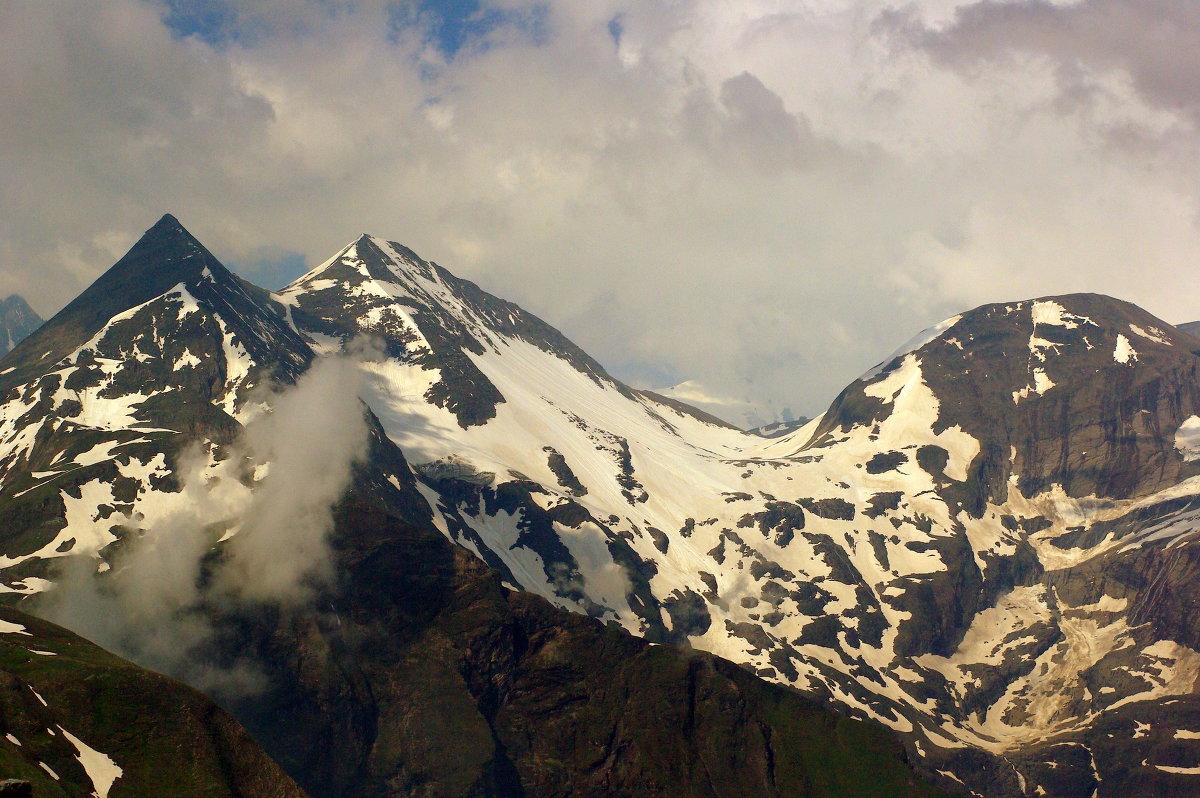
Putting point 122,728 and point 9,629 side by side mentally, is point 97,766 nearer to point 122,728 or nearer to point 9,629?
point 122,728

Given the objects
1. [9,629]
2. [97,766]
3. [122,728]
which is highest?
[9,629]

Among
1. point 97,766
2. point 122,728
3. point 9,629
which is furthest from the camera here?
point 9,629

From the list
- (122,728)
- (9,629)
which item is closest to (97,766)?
(122,728)

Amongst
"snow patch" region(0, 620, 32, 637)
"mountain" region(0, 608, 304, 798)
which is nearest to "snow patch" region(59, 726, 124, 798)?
"mountain" region(0, 608, 304, 798)

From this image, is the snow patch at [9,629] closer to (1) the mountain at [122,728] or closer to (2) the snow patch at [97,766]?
(1) the mountain at [122,728]

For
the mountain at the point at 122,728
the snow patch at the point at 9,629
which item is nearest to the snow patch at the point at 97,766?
the mountain at the point at 122,728

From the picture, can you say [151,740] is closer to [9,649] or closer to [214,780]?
[214,780]

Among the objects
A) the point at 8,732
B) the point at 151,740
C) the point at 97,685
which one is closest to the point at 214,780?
the point at 151,740

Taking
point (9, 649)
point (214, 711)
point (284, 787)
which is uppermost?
point (9, 649)
